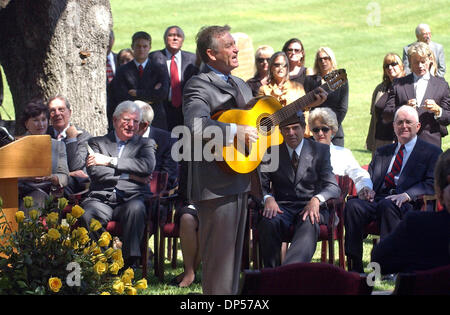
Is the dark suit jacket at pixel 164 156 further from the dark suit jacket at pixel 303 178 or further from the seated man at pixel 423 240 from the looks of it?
the seated man at pixel 423 240

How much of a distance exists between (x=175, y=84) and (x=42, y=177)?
3837mm

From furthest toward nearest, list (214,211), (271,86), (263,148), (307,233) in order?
(271,86) < (307,233) < (263,148) < (214,211)

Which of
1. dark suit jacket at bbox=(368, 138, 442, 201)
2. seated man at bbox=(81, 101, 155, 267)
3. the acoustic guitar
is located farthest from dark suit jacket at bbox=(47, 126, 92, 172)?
dark suit jacket at bbox=(368, 138, 442, 201)

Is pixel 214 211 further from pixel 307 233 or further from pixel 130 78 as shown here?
pixel 130 78

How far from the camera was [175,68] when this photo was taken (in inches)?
459

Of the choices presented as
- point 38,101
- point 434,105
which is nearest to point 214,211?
point 38,101

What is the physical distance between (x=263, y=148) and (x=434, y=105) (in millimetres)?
4047

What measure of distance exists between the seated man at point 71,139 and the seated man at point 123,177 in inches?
12.2

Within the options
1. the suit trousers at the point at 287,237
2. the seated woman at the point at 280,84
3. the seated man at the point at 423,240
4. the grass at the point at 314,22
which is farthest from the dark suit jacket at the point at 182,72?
the grass at the point at 314,22

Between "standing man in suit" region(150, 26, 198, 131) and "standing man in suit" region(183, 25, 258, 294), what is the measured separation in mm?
5826

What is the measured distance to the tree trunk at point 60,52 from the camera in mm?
10117

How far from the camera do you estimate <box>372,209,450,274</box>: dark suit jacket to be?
3.89 m

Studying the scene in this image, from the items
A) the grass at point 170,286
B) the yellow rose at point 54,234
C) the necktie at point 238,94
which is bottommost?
the grass at point 170,286
